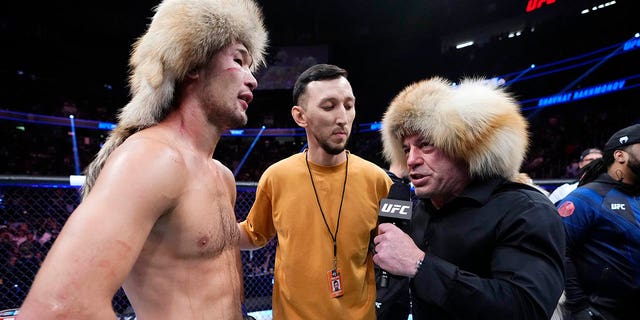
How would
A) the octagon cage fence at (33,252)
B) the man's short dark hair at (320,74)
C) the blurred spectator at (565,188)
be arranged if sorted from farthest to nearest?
the blurred spectator at (565,188) < the octagon cage fence at (33,252) < the man's short dark hair at (320,74)

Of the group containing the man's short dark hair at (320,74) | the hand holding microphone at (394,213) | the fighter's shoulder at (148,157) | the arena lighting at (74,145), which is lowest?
the arena lighting at (74,145)

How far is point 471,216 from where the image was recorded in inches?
45.7

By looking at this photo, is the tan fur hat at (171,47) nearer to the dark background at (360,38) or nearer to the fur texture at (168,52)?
the fur texture at (168,52)

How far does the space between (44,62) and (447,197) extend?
16351 mm

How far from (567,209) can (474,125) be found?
1656 millimetres

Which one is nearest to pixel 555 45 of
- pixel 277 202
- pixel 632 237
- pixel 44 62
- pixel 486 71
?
pixel 486 71

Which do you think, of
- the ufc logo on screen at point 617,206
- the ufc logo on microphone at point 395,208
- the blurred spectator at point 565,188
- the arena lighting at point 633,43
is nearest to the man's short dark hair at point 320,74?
the ufc logo on microphone at point 395,208

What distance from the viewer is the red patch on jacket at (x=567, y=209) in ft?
7.64

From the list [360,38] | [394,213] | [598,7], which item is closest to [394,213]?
[394,213]

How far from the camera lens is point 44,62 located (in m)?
13.5

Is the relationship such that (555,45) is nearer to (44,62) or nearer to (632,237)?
(632,237)

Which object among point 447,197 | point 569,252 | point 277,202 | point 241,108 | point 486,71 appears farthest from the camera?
point 486,71

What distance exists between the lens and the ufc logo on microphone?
1.21m

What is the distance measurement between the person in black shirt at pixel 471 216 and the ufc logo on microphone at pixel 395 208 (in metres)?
0.09
